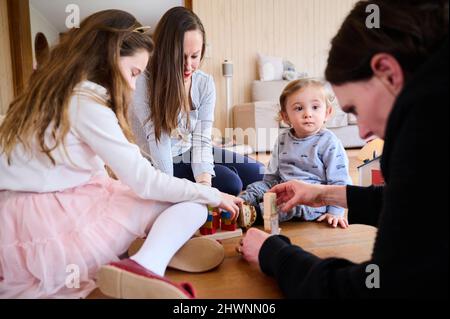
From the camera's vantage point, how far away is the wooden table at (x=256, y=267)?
2.84 feet

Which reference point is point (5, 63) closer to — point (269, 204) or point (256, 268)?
point (269, 204)

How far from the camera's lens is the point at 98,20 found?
1.01 meters

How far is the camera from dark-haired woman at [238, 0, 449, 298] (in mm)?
483

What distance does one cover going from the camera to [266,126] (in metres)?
3.87

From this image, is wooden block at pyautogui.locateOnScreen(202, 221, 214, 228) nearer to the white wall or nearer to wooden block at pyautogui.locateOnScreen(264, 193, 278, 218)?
wooden block at pyautogui.locateOnScreen(264, 193, 278, 218)

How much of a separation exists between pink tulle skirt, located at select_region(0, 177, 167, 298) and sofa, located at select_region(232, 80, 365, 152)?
111 inches

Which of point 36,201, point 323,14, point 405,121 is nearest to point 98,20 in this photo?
point 36,201

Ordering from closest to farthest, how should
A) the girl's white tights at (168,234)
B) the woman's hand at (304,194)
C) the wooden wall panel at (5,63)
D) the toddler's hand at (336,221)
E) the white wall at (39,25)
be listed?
1. the girl's white tights at (168,234)
2. the woman's hand at (304,194)
3. the toddler's hand at (336,221)
4. the wooden wall panel at (5,63)
5. the white wall at (39,25)

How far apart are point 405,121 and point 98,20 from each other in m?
0.80

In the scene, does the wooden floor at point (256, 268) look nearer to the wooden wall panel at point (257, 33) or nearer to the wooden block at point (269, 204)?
the wooden block at point (269, 204)

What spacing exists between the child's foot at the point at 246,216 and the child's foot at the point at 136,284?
22.0 inches

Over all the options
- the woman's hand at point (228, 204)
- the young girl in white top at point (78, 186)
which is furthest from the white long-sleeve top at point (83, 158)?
the woman's hand at point (228, 204)
